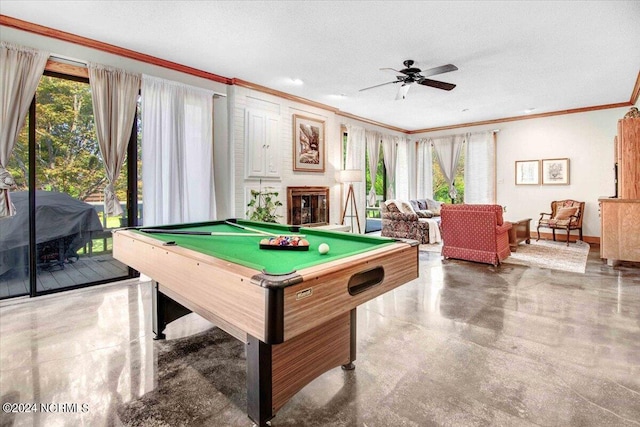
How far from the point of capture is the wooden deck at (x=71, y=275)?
3.52 metres

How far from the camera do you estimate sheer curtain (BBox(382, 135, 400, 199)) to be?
27.8ft

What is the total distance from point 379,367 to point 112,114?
396 cm

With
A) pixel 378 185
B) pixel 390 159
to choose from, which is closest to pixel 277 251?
pixel 378 185

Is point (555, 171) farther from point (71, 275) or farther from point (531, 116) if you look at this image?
point (71, 275)

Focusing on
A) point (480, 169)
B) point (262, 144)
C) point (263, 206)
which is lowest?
point (263, 206)

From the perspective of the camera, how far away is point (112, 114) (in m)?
3.88

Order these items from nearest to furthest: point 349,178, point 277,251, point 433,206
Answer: point 277,251 < point 349,178 < point 433,206

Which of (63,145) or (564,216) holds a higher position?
(63,145)

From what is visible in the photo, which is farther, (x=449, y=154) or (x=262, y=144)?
(x=449, y=154)

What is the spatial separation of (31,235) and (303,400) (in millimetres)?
3530

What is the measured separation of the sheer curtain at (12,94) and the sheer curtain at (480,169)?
830 cm

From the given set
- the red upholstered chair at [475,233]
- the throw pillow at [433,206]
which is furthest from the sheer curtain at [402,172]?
the red upholstered chair at [475,233]

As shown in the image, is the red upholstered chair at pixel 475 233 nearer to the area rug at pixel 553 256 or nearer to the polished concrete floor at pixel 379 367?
the area rug at pixel 553 256

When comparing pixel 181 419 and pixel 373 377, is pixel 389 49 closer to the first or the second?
pixel 373 377
